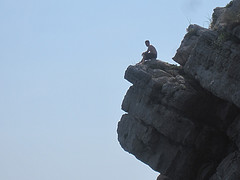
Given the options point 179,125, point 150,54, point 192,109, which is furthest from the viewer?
point 150,54

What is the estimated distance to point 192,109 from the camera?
3625cm

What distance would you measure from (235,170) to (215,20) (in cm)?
1203

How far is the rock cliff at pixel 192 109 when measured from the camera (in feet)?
105

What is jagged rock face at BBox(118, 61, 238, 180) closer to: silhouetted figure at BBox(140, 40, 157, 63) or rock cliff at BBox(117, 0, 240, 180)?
rock cliff at BBox(117, 0, 240, 180)

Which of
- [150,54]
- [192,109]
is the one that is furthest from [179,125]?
[150,54]

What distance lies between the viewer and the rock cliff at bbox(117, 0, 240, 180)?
32125 mm

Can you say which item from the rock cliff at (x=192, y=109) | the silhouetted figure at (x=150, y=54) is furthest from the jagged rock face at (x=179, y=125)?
the silhouetted figure at (x=150, y=54)

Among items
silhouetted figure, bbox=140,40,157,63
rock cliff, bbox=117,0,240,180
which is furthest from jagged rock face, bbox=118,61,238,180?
silhouetted figure, bbox=140,40,157,63

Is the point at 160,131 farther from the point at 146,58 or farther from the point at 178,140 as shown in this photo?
the point at 146,58

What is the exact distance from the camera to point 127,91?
137 feet

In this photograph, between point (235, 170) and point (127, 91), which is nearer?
point (235, 170)

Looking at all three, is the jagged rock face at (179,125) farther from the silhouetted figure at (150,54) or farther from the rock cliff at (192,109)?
the silhouetted figure at (150,54)

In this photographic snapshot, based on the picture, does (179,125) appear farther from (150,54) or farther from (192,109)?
(150,54)

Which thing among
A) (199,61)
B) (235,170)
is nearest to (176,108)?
(199,61)
